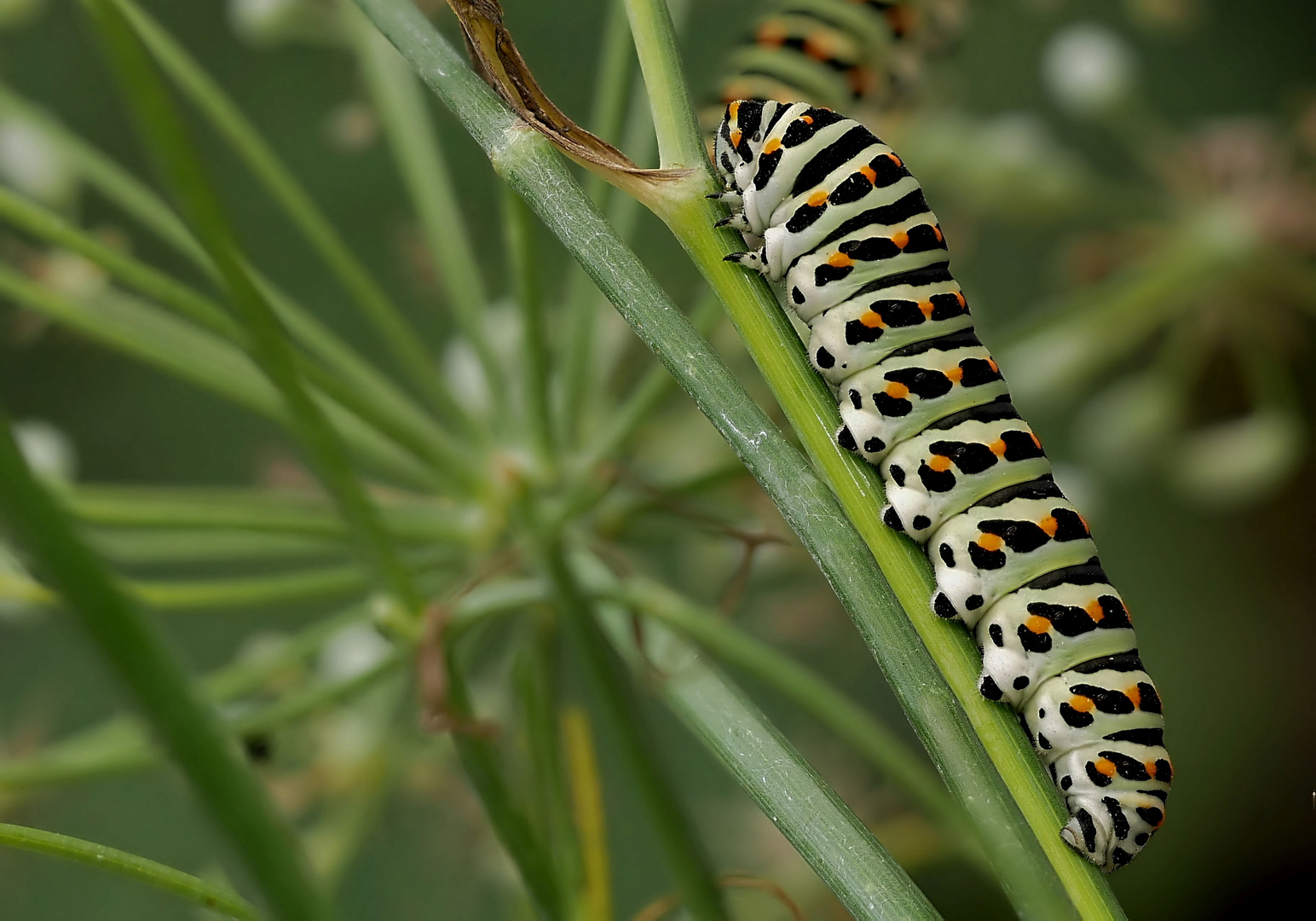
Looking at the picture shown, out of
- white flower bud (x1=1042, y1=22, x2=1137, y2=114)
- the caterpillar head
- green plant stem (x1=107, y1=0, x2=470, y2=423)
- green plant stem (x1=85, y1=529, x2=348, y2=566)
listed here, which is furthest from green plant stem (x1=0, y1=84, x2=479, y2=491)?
white flower bud (x1=1042, y1=22, x2=1137, y2=114)

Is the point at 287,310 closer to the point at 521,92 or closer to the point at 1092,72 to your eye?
the point at 521,92

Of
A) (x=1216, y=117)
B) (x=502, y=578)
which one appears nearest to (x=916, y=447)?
(x=502, y=578)

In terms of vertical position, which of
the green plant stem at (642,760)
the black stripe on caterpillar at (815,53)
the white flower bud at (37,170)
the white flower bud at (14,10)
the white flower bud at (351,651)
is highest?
the white flower bud at (14,10)

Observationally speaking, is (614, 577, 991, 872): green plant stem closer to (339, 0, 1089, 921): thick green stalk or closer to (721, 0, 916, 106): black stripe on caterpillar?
(339, 0, 1089, 921): thick green stalk

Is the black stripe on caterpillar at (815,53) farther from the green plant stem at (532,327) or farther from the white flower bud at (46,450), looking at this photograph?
the white flower bud at (46,450)

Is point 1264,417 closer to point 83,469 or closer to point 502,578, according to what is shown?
point 502,578

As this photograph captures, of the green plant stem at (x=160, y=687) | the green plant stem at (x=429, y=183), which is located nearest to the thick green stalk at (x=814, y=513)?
the green plant stem at (x=160, y=687)
